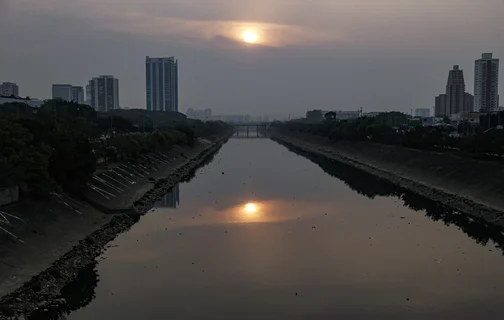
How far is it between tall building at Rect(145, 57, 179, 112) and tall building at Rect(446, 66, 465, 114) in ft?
294

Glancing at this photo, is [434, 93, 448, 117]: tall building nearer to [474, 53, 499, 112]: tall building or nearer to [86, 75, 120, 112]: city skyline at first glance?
[474, 53, 499, 112]: tall building

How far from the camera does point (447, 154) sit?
39.1 metres

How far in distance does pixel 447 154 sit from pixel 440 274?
25.0 meters

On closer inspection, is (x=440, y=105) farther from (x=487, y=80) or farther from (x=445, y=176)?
(x=445, y=176)

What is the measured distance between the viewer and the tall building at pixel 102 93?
143 m

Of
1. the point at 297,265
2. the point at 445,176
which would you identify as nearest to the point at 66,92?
the point at 445,176

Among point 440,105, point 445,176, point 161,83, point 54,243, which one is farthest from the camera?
point 161,83

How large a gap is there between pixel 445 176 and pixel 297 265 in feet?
70.9

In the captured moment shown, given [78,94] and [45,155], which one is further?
[78,94]

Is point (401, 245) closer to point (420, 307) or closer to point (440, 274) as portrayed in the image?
point (440, 274)

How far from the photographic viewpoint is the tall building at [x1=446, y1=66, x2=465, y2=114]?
472ft

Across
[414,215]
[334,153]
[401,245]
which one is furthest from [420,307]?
[334,153]

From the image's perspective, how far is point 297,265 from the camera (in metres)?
17.1

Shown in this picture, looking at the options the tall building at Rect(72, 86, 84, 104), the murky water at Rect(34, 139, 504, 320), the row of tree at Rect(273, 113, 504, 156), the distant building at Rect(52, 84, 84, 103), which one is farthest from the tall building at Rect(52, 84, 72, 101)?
the murky water at Rect(34, 139, 504, 320)
